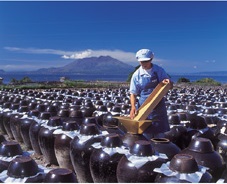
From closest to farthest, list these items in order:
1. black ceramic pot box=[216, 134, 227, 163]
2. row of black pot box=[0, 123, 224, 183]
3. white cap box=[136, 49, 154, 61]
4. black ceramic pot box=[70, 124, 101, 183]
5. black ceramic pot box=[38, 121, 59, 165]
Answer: row of black pot box=[0, 123, 224, 183]
white cap box=[136, 49, 154, 61]
black ceramic pot box=[70, 124, 101, 183]
black ceramic pot box=[216, 134, 227, 163]
black ceramic pot box=[38, 121, 59, 165]

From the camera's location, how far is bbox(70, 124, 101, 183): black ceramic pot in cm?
473

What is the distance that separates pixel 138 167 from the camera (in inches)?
144

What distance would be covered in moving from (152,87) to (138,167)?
143 cm

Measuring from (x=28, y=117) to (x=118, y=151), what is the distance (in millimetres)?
3527

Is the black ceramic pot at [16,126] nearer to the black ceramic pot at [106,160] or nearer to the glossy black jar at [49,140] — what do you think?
the glossy black jar at [49,140]

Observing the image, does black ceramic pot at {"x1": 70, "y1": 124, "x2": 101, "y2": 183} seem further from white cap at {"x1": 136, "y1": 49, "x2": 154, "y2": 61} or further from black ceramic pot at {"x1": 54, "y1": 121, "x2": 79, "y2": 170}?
white cap at {"x1": 136, "y1": 49, "x2": 154, "y2": 61}

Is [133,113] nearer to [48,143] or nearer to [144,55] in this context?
[144,55]

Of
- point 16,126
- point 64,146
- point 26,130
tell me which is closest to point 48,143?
point 64,146

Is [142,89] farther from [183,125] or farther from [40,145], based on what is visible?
[40,145]

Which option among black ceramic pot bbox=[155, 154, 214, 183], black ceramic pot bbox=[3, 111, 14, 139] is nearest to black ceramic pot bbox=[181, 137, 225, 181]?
black ceramic pot bbox=[155, 154, 214, 183]

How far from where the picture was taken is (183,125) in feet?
20.5

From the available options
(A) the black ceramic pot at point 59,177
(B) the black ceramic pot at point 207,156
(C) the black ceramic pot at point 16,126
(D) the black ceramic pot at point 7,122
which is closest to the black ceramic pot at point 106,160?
(B) the black ceramic pot at point 207,156

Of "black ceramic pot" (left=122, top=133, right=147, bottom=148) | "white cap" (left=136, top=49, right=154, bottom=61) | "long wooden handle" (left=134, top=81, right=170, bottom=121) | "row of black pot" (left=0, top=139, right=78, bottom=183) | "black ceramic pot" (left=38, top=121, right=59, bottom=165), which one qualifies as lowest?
"black ceramic pot" (left=38, top=121, right=59, bottom=165)

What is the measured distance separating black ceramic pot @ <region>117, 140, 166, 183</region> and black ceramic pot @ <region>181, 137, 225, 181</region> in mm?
524
